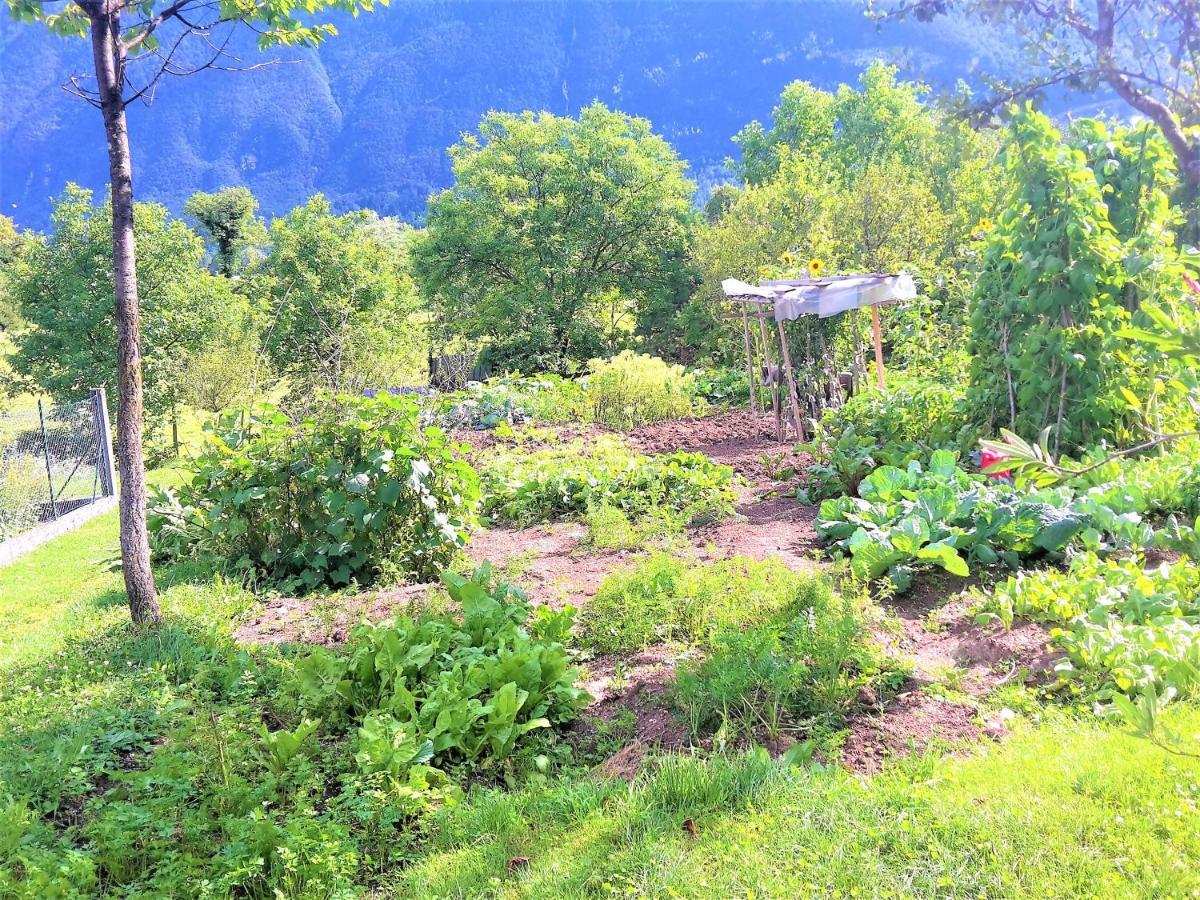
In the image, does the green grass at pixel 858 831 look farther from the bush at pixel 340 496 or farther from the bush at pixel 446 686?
the bush at pixel 340 496

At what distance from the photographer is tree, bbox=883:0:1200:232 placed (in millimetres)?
2639

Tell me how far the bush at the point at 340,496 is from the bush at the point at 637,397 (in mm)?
6833

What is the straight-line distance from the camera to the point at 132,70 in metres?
3.99

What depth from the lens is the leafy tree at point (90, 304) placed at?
17.4 metres

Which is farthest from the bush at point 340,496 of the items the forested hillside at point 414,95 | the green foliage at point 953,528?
the forested hillside at point 414,95

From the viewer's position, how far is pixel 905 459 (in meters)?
6.08

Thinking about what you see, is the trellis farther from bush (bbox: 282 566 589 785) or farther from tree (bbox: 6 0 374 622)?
bush (bbox: 282 566 589 785)

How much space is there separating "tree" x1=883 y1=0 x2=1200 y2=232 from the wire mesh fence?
10.2 meters

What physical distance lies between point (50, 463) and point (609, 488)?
822 cm

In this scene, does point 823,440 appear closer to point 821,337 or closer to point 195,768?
point 821,337

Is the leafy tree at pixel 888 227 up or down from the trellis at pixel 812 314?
up

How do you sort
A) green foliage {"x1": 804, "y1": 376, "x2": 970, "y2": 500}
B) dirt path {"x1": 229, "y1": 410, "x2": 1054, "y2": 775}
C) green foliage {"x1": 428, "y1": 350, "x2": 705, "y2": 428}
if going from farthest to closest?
green foliage {"x1": 428, "y1": 350, "x2": 705, "y2": 428} → green foliage {"x1": 804, "y1": 376, "x2": 970, "y2": 500} → dirt path {"x1": 229, "y1": 410, "x2": 1054, "y2": 775}

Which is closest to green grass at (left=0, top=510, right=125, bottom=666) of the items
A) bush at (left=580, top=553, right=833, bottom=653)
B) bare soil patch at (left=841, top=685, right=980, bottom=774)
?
bush at (left=580, top=553, right=833, bottom=653)

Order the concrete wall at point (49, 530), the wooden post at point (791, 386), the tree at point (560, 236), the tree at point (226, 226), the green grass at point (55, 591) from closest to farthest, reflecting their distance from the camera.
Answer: the green grass at point (55, 591)
the concrete wall at point (49, 530)
the wooden post at point (791, 386)
the tree at point (560, 236)
the tree at point (226, 226)
